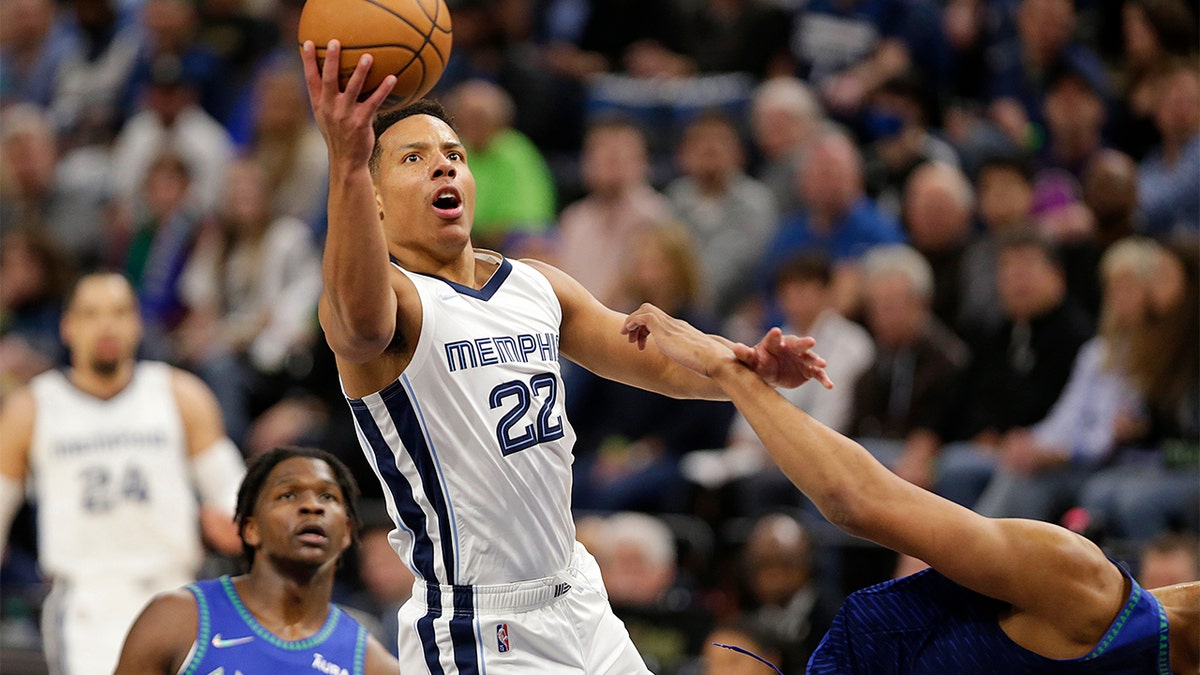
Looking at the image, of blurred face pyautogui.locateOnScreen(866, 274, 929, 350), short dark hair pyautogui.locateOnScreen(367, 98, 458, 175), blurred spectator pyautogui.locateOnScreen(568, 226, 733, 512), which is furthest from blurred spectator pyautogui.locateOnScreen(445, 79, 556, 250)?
short dark hair pyautogui.locateOnScreen(367, 98, 458, 175)

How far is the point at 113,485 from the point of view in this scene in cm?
715

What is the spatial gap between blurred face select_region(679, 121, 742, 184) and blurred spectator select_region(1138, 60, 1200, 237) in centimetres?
242

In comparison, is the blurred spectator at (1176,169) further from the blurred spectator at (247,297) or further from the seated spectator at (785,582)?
the blurred spectator at (247,297)

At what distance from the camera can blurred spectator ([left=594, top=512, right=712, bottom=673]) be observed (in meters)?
7.75

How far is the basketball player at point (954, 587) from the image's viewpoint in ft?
13.3

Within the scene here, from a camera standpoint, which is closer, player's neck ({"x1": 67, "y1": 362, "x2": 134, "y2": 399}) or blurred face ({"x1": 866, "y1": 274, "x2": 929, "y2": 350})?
player's neck ({"x1": 67, "y1": 362, "x2": 134, "y2": 399})

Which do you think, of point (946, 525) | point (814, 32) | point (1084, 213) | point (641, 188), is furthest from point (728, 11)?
point (946, 525)

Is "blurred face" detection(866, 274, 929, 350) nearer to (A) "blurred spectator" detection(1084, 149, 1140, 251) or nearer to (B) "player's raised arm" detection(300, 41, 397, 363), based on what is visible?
(A) "blurred spectator" detection(1084, 149, 1140, 251)

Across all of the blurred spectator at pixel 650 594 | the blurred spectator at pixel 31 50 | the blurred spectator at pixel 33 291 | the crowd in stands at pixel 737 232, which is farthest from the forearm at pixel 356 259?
the blurred spectator at pixel 31 50

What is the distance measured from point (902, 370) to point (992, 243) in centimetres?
101

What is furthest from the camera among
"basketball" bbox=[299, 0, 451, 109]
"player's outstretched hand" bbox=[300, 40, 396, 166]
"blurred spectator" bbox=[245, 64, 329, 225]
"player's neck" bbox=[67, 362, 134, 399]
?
"blurred spectator" bbox=[245, 64, 329, 225]

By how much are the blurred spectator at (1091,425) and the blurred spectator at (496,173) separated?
3666mm

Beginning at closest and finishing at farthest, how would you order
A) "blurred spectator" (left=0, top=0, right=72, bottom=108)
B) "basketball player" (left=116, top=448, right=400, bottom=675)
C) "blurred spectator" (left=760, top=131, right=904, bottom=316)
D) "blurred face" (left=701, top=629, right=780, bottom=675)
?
1. "basketball player" (left=116, top=448, right=400, bottom=675)
2. "blurred face" (left=701, top=629, right=780, bottom=675)
3. "blurred spectator" (left=760, top=131, right=904, bottom=316)
4. "blurred spectator" (left=0, top=0, right=72, bottom=108)

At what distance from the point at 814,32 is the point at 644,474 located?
12.3ft
